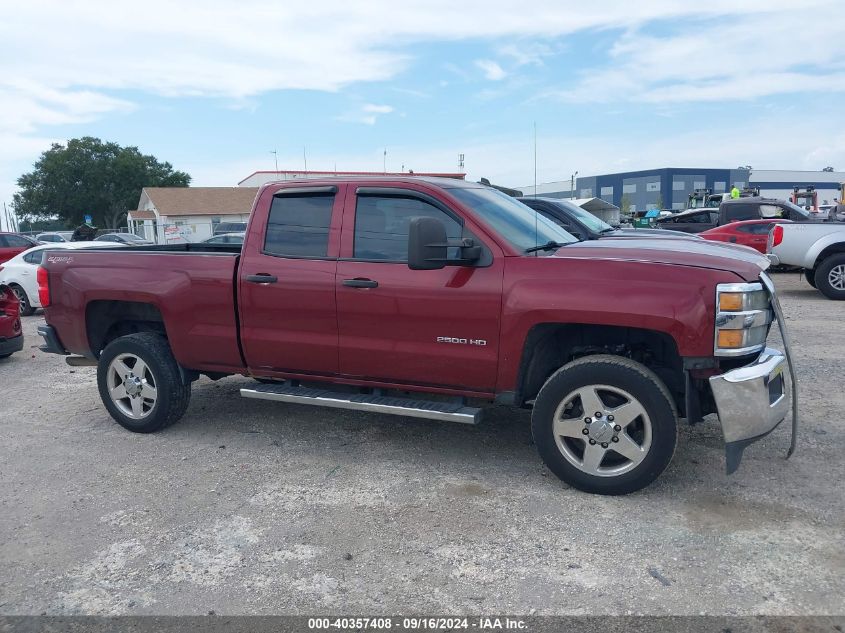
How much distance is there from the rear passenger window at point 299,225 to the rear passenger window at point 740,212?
16.2 meters

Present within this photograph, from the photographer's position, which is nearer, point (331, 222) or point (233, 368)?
point (331, 222)

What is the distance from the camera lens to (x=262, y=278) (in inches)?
193

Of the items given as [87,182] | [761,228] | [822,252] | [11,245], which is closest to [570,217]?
[822,252]

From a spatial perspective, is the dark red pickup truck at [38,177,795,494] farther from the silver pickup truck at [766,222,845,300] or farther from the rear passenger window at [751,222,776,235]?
the rear passenger window at [751,222,776,235]

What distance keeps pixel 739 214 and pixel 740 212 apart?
0.06m

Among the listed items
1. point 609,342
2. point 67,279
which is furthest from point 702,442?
point 67,279

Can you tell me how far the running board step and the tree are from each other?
6543cm

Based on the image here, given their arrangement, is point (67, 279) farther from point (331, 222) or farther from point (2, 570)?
point (2, 570)

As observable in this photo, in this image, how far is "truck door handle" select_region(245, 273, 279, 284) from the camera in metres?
4.87

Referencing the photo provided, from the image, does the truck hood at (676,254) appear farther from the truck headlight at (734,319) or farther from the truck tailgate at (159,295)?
the truck tailgate at (159,295)

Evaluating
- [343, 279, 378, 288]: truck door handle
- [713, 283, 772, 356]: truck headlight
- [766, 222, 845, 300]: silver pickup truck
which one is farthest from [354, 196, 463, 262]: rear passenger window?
[766, 222, 845, 300]: silver pickup truck

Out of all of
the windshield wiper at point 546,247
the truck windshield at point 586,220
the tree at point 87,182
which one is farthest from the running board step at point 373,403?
the tree at point 87,182

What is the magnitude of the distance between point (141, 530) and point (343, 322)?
1.77m

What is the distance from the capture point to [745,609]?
2975 millimetres
